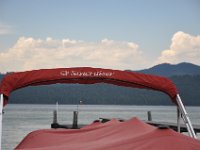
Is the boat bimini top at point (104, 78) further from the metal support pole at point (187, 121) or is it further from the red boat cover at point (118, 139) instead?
the red boat cover at point (118, 139)

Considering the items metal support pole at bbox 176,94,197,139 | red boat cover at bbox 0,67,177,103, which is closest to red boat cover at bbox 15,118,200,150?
red boat cover at bbox 0,67,177,103

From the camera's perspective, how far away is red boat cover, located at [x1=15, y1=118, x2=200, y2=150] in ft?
17.3

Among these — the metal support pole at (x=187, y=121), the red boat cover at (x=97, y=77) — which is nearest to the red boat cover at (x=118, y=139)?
the red boat cover at (x=97, y=77)

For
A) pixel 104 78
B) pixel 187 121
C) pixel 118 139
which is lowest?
pixel 118 139

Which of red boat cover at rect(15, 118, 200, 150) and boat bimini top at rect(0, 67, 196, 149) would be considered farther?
boat bimini top at rect(0, 67, 196, 149)

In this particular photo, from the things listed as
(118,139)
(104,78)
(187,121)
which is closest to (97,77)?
(104,78)

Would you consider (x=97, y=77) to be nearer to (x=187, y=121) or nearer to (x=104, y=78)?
(x=104, y=78)

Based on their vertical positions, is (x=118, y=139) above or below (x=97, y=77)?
below

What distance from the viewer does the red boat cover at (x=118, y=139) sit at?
527 centimetres

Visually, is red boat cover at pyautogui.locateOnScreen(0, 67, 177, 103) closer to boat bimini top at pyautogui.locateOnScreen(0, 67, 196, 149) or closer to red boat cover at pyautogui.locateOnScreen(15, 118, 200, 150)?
boat bimini top at pyautogui.locateOnScreen(0, 67, 196, 149)

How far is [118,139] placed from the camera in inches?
245

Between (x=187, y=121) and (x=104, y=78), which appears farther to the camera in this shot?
(x=104, y=78)

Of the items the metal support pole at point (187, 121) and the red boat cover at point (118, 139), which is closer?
the red boat cover at point (118, 139)

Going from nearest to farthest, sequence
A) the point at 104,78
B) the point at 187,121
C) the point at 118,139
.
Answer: the point at 118,139 < the point at 187,121 < the point at 104,78
